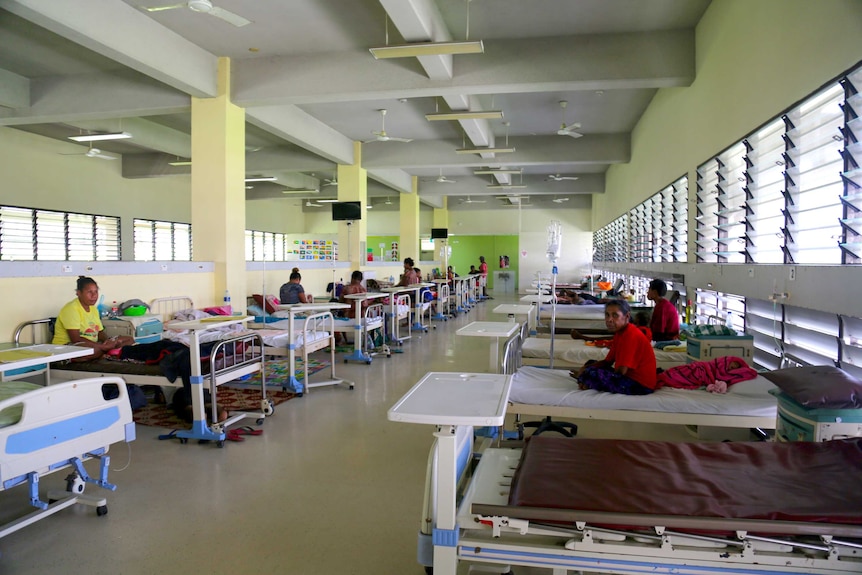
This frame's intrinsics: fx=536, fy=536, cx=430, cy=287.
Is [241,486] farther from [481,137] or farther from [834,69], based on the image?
[481,137]

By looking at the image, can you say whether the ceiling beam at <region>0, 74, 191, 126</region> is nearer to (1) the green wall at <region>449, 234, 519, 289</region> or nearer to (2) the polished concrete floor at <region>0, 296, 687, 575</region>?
(2) the polished concrete floor at <region>0, 296, 687, 575</region>

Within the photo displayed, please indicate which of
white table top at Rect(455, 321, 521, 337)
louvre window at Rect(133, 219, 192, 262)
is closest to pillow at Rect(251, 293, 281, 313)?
white table top at Rect(455, 321, 521, 337)

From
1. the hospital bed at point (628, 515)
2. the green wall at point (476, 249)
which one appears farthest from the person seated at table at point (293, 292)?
the green wall at point (476, 249)

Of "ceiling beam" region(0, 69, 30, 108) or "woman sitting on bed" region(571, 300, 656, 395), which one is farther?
"ceiling beam" region(0, 69, 30, 108)

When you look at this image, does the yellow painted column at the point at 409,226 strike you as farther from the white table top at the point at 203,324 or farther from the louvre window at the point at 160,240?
the white table top at the point at 203,324

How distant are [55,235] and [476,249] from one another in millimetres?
15738

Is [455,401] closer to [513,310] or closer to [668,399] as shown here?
[668,399]

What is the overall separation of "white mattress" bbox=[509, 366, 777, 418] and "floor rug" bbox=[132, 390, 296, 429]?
2.60m

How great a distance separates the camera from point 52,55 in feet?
22.3

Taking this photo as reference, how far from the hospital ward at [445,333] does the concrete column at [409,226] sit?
426 cm

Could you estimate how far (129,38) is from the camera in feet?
18.4

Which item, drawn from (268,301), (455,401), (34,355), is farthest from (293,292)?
(455,401)

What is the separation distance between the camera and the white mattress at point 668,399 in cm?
327

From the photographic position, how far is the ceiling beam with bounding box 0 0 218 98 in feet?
15.8
